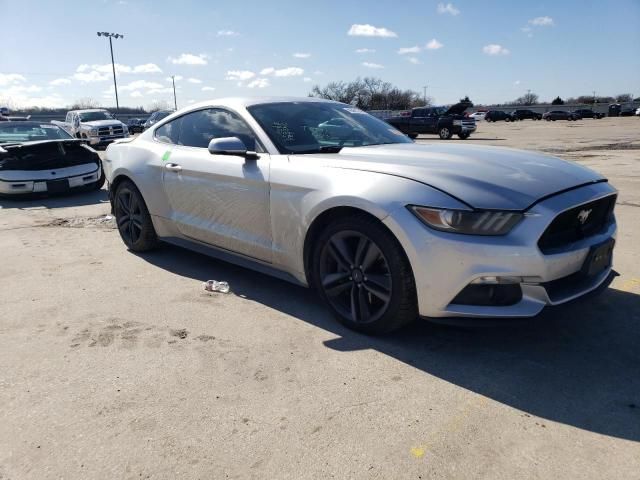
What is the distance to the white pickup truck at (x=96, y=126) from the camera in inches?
812

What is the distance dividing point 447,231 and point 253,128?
182 cm

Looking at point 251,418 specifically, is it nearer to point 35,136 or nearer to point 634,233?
point 634,233

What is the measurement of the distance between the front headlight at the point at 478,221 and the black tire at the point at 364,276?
0.32m

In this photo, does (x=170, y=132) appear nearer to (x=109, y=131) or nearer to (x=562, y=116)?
(x=109, y=131)

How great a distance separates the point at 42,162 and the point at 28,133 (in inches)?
49.1

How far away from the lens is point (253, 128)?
379 cm

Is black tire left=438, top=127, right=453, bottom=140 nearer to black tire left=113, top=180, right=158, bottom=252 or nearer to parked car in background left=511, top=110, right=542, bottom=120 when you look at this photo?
black tire left=113, top=180, right=158, bottom=252

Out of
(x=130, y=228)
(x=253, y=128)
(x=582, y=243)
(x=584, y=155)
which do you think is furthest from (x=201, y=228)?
(x=584, y=155)

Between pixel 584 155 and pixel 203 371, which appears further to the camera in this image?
pixel 584 155

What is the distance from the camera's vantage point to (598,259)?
9.86ft

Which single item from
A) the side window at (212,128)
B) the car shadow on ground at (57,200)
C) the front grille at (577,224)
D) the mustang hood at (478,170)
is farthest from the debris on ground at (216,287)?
the car shadow on ground at (57,200)

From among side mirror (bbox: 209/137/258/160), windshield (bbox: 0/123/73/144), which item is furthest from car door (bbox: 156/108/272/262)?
windshield (bbox: 0/123/73/144)

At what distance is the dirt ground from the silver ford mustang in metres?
0.25

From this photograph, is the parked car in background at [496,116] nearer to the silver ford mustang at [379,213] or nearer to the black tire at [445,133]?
the black tire at [445,133]
